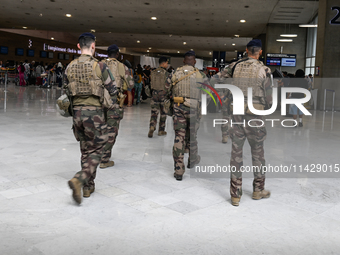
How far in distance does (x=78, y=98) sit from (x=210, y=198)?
5.87 feet

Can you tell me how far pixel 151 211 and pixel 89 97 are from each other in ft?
4.31

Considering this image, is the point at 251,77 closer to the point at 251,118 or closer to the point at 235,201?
the point at 251,118

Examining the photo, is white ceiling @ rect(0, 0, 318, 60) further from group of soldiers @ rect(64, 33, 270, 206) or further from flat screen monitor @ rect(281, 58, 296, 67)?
group of soldiers @ rect(64, 33, 270, 206)

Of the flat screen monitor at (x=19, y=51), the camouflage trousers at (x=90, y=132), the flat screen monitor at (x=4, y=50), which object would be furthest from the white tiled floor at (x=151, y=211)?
the flat screen monitor at (x=19, y=51)

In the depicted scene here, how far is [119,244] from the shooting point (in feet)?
9.04

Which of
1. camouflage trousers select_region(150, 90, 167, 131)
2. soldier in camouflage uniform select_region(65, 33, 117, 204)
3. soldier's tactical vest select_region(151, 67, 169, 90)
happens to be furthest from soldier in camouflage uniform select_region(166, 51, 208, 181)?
camouflage trousers select_region(150, 90, 167, 131)

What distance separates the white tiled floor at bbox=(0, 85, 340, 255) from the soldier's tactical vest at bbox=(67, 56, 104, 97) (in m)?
1.13

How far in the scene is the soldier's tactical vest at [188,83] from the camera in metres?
4.73

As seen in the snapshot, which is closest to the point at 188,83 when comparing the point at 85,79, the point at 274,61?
the point at 85,79

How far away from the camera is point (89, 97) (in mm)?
3666

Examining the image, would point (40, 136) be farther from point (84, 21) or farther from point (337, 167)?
point (84, 21)

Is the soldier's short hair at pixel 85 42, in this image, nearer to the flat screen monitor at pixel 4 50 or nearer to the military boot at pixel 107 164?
the military boot at pixel 107 164

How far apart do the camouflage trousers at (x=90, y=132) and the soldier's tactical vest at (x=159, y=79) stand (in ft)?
13.2

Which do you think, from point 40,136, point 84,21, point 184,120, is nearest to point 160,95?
point 40,136
